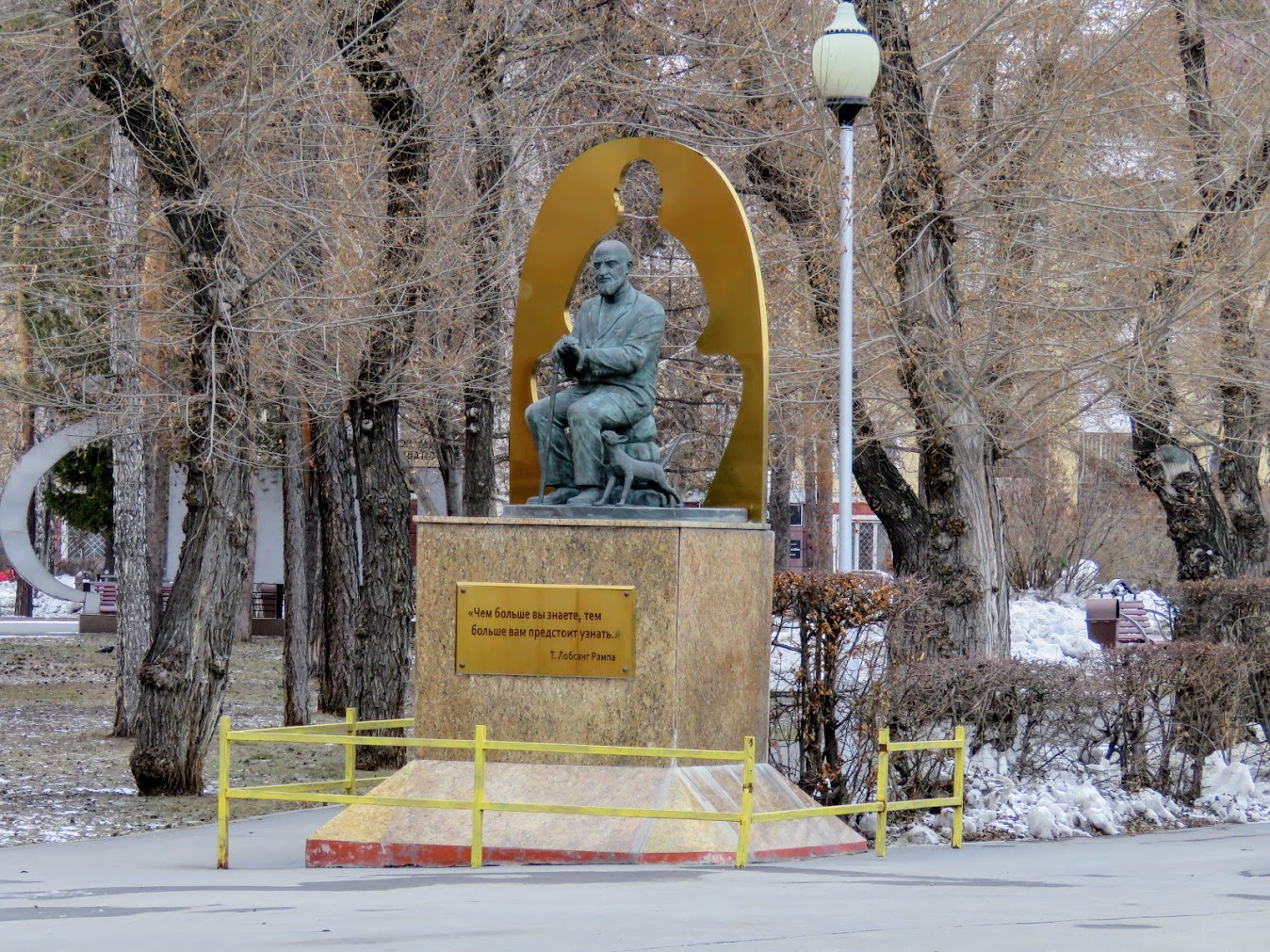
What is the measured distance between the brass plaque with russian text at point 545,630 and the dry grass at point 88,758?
146 inches

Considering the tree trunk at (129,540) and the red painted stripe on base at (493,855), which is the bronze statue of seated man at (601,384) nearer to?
the red painted stripe on base at (493,855)

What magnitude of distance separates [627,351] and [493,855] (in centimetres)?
327

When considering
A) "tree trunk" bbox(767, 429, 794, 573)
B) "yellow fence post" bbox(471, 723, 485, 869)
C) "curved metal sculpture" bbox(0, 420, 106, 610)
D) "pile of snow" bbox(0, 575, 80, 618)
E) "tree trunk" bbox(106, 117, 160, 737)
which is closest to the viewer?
"yellow fence post" bbox(471, 723, 485, 869)

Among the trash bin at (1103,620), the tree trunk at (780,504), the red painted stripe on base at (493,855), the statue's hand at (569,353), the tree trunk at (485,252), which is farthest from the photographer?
the tree trunk at (780,504)

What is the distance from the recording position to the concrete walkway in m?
6.95

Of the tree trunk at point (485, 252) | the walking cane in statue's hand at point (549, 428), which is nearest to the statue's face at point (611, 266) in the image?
the walking cane in statue's hand at point (549, 428)

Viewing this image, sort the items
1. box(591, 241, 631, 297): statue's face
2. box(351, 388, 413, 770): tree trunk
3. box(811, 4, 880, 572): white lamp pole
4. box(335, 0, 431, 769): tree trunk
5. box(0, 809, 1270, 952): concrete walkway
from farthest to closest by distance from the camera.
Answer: box(351, 388, 413, 770): tree trunk
box(335, 0, 431, 769): tree trunk
box(811, 4, 880, 572): white lamp pole
box(591, 241, 631, 297): statue's face
box(0, 809, 1270, 952): concrete walkway

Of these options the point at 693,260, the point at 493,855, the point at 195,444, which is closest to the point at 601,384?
the point at 693,260

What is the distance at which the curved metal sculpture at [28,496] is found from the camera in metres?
30.6

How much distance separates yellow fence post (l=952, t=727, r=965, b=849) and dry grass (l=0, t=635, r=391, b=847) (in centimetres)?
569

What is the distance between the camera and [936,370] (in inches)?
586

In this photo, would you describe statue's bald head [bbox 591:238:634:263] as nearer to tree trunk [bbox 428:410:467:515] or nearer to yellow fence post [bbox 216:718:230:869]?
yellow fence post [bbox 216:718:230:869]

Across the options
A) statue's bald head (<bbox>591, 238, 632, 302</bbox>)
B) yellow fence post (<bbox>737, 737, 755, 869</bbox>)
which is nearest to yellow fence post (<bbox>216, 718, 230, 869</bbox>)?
yellow fence post (<bbox>737, 737, 755, 869</bbox>)

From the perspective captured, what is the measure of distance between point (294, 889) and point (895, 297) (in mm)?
8389
